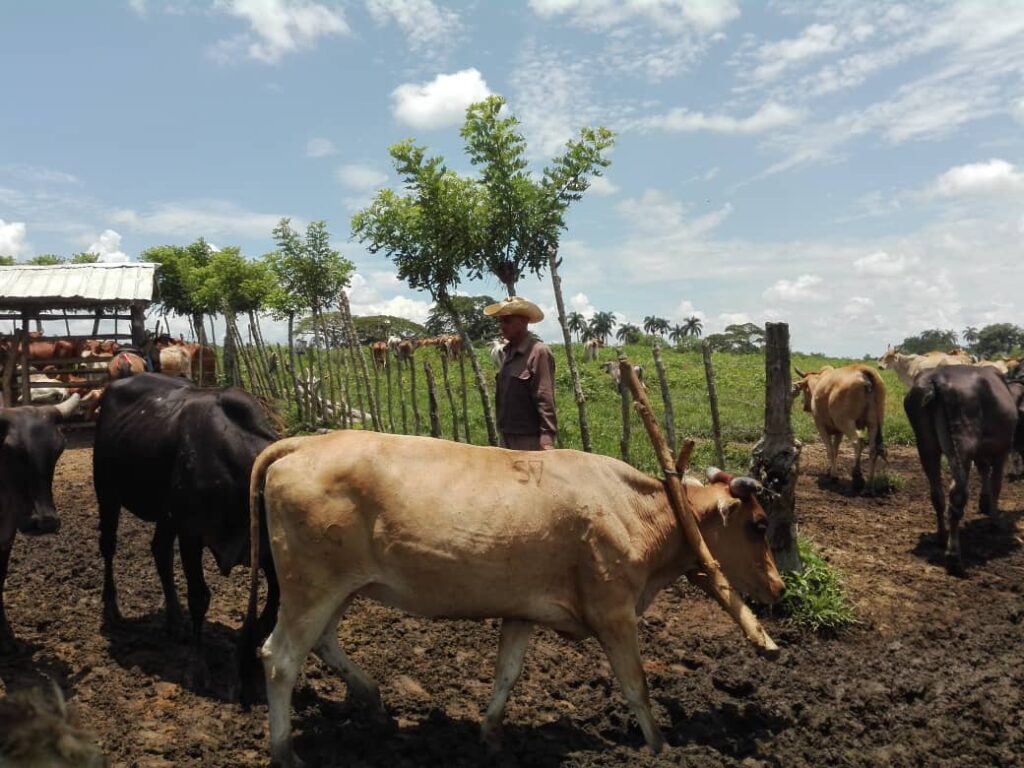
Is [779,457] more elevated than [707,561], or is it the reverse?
[779,457]

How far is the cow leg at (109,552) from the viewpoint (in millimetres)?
6332

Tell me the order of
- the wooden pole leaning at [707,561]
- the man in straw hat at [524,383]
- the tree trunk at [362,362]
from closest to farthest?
the wooden pole leaning at [707,561] < the man in straw hat at [524,383] < the tree trunk at [362,362]

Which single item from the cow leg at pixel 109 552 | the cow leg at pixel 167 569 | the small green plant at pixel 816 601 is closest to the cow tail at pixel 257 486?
the cow leg at pixel 167 569

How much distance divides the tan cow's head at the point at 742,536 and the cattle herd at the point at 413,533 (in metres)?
0.01

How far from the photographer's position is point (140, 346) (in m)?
16.7

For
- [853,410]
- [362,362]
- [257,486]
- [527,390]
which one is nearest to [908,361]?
[853,410]

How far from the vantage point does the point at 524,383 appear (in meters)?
6.10

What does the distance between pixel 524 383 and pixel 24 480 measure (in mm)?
3579

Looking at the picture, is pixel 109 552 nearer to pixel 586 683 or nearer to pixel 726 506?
pixel 586 683

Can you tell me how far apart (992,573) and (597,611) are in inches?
205

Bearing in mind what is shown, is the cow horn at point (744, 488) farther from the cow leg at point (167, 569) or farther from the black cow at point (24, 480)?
the black cow at point (24, 480)

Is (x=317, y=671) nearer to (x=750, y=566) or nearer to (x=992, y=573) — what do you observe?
(x=750, y=566)

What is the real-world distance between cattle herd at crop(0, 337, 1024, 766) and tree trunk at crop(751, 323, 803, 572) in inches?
67.2

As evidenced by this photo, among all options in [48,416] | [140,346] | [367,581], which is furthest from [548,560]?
[140,346]
